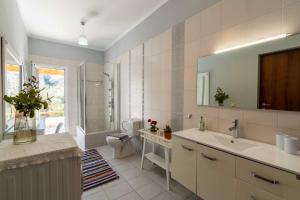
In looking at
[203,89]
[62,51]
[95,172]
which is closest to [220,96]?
[203,89]

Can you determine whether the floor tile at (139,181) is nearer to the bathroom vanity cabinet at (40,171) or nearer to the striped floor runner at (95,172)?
the striped floor runner at (95,172)

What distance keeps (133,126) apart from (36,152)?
1.98 metres

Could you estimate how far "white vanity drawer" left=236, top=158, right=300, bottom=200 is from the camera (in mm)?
910

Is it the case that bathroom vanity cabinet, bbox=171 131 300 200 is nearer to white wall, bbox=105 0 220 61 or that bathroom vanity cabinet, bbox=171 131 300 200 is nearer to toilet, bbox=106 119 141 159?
toilet, bbox=106 119 141 159

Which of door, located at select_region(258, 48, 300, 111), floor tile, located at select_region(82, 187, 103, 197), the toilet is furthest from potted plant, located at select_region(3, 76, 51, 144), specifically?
door, located at select_region(258, 48, 300, 111)

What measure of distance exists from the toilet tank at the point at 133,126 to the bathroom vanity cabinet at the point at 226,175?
1.32 meters

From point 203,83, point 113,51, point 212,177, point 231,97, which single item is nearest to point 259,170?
point 212,177

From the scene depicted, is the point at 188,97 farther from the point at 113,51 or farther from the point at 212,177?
the point at 113,51

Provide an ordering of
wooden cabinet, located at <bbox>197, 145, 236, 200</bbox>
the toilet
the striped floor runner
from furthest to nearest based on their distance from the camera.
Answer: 1. the toilet
2. the striped floor runner
3. wooden cabinet, located at <bbox>197, 145, 236, 200</bbox>

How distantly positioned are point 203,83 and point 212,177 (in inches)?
43.8

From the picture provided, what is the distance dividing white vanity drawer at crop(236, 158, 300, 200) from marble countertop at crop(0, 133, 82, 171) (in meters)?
1.30

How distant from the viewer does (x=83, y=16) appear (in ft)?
9.49

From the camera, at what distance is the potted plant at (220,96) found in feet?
5.83

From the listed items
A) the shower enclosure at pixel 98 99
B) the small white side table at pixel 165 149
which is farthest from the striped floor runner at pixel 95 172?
the shower enclosure at pixel 98 99
